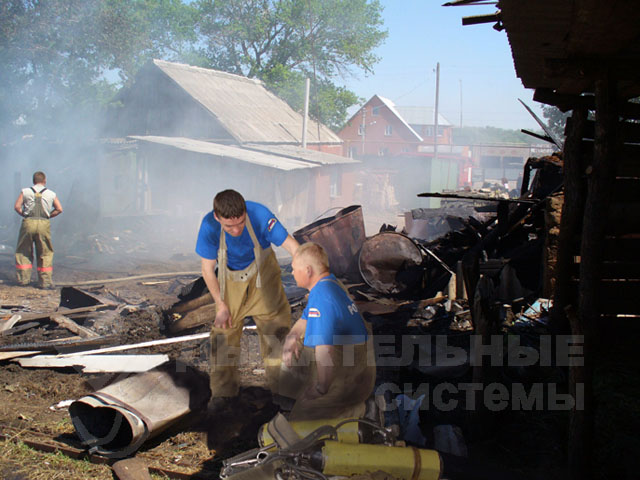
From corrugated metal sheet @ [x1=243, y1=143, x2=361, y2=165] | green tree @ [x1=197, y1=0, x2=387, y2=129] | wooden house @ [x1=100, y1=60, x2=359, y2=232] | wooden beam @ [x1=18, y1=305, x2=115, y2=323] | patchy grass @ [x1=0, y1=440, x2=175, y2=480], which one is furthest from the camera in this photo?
green tree @ [x1=197, y1=0, x2=387, y2=129]

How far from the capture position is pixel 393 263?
775 centimetres

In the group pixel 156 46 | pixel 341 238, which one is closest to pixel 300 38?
pixel 156 46

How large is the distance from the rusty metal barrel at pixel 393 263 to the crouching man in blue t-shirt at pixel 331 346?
4333 mm

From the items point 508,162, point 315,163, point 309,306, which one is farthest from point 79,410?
point 508,162

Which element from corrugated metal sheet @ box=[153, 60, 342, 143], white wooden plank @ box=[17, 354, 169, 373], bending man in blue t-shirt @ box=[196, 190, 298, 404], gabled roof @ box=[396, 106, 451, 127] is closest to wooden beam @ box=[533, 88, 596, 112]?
bending man in blue t-shirt @ box=[196, 190, 298, 404]

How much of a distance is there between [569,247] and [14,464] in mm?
4650

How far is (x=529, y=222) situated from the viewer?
26.0 ft

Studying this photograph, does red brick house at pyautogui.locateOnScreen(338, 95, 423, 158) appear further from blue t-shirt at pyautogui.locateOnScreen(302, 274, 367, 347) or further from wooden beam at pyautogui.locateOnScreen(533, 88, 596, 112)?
blue t-shirt at pyautogui.locateOnScreen(302, 274, 367, 347)

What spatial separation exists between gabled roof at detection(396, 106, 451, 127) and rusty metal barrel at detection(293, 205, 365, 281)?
60.9 meters

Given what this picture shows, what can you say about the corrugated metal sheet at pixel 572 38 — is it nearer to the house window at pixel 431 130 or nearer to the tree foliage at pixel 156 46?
the tree foliage at pixel 156 46

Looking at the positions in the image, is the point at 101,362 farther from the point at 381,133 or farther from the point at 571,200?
the point at 381,133

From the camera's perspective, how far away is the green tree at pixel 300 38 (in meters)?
36.2

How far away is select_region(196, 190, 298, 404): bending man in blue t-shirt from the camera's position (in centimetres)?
450

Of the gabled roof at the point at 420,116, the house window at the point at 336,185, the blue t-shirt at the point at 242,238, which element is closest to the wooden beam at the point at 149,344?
the blue t-shirt at the point at 242,238
